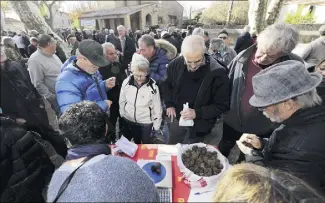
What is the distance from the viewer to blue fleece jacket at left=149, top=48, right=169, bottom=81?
3273 mm

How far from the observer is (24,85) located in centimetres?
92

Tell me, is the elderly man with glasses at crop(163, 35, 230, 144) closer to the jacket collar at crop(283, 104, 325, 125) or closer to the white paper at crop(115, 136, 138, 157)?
the white paper at crop(115, 136, 138, 157)

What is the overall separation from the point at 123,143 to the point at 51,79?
1681 mm

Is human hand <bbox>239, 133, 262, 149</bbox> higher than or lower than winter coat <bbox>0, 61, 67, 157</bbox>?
lower

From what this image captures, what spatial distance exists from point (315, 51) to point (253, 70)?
2.43 m

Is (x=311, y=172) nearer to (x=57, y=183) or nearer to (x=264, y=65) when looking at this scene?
(x=264, y=65)

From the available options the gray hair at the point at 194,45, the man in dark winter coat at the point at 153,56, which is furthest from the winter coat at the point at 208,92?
the man in dark winter coat at the point at 153,56

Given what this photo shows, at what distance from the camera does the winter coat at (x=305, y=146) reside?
1258mm

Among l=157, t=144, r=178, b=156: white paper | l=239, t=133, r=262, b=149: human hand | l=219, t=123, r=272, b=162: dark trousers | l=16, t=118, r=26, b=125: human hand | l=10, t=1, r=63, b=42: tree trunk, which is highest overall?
l=10, t=1, r=63, b=42: tree trunk

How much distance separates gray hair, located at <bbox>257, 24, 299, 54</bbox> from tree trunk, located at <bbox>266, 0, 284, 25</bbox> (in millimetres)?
4998

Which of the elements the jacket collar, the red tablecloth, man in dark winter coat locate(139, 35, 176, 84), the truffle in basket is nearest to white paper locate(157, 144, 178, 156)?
the red tablecloth

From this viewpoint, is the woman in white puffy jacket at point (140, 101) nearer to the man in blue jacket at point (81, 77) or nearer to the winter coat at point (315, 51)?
the man in blue jacket at point (81, 77)

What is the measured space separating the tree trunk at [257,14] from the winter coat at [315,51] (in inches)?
113

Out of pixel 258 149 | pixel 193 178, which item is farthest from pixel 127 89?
pixel 258 149
